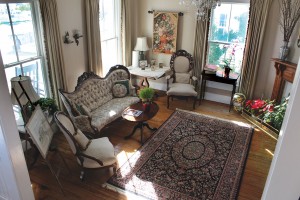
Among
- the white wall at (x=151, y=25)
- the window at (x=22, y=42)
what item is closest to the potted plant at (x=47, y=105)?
the window at (x=22, y=42)

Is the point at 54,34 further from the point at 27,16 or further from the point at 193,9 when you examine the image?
the point at 193,9

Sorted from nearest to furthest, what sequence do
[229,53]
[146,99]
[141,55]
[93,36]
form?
[146,99] → [93,36] → [229,53] → [141,55]

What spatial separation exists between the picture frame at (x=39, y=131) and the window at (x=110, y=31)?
283cm

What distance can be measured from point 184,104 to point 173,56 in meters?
1.26

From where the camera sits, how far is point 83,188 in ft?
12.0

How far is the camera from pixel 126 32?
6.45 m

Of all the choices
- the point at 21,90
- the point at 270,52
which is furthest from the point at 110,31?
the point at 270,52

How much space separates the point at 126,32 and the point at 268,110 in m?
3.79

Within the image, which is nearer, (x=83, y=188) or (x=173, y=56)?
(x=83, y=188)

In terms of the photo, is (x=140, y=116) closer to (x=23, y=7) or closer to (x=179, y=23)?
(x=23, y=7)

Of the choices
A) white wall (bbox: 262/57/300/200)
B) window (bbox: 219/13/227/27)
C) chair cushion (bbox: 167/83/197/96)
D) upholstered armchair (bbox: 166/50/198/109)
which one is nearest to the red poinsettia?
chair cushion (bbox: 167/83/197/96)

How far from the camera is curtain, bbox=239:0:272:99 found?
211 inches

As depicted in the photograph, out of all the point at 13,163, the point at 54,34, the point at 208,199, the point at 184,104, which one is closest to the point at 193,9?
the point at 184,104

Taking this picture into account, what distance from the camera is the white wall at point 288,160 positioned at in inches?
53.0
